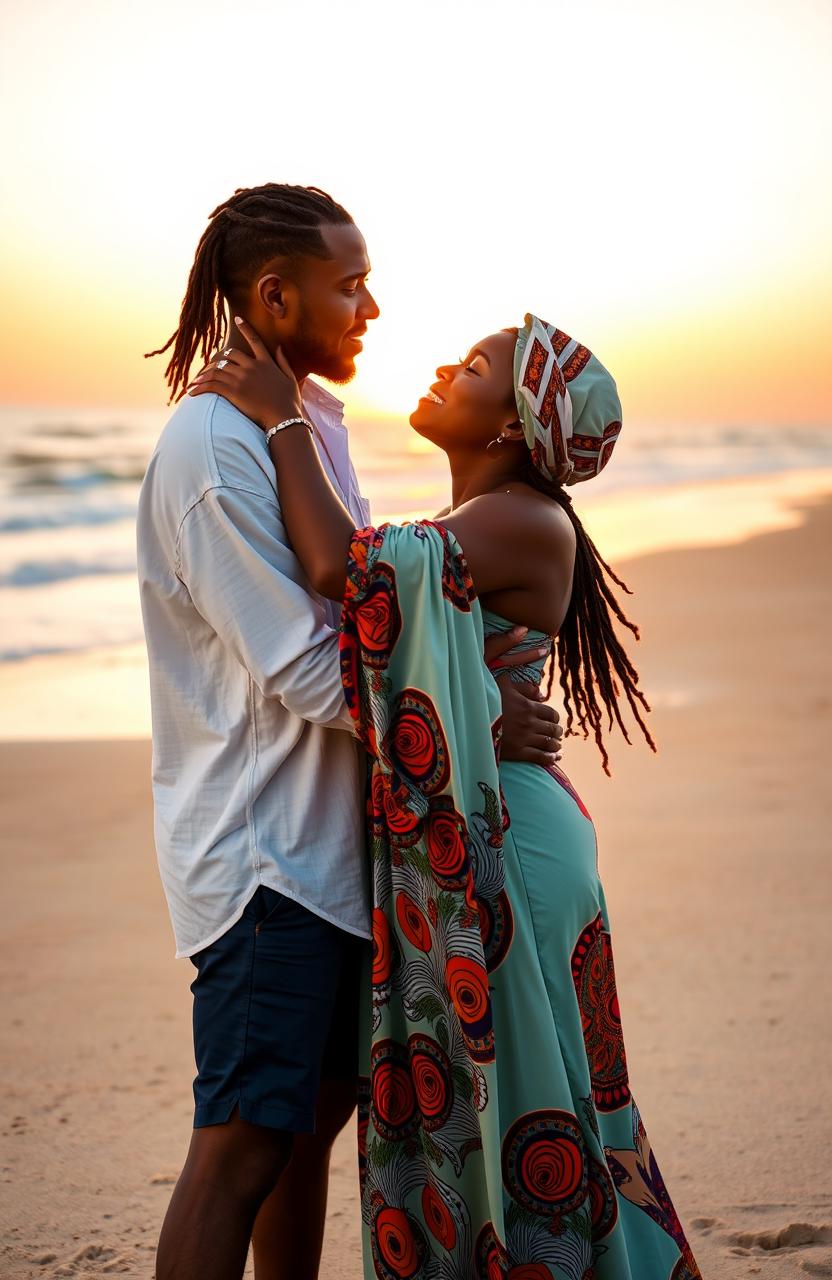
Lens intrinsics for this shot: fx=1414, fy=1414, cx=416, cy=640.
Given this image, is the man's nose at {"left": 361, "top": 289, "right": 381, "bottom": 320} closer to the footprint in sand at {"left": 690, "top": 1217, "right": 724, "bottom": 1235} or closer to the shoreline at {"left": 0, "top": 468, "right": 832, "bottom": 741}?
the footprint in sand at {"left": 690, "top": 1217, "right": 724, "bottom": 1235}

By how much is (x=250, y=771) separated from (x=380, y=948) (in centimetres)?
43

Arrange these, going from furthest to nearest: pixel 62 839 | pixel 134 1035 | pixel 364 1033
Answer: pixel 62 839 → pixel 134 1035 → pixel 364 1033

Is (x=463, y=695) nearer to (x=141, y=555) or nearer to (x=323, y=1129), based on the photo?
(x=141, y=555)

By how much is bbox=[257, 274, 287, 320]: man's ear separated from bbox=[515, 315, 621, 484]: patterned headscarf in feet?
1.75

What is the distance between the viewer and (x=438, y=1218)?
9.27 ft

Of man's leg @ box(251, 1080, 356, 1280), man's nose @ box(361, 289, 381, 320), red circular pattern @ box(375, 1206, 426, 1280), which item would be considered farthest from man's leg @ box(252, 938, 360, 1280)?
man's nose @ box(361, 289, 381, 320)

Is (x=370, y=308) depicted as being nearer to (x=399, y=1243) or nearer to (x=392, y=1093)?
(x=392, y=1093)

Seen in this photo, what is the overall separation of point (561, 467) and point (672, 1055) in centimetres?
252

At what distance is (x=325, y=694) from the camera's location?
2.70 metres

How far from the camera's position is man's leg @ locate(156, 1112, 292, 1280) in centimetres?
261

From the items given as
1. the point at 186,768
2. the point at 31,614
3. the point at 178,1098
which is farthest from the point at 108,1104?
the point at 31,614

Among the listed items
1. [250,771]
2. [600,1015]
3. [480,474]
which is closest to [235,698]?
[250,771]

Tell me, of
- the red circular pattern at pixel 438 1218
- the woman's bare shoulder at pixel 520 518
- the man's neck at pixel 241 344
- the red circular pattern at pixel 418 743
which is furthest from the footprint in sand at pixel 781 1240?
the man's neck at pixel 241 344

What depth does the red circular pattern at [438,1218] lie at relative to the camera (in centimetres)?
279
